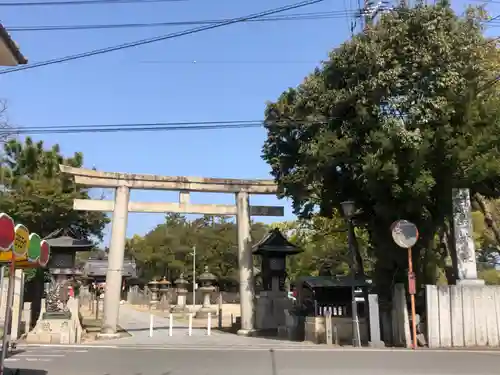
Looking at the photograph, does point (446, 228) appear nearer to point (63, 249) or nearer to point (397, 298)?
point (397, 298)

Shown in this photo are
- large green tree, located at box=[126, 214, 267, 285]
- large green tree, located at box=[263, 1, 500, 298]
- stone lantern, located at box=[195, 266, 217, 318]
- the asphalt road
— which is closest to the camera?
the asphalt road

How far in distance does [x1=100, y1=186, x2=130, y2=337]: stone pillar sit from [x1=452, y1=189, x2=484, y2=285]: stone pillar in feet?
41.8

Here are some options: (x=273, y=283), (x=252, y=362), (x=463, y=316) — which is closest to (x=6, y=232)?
(x=252, y=362)

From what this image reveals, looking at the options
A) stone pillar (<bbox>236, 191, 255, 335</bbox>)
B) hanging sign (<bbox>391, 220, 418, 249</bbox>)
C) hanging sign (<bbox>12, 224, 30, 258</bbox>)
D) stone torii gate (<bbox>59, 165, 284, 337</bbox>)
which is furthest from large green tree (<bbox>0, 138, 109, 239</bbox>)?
hanging sign (<bbox>391, 220, 418, 249</bbox>)

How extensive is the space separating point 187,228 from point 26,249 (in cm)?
5713

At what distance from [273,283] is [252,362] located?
11789 mm

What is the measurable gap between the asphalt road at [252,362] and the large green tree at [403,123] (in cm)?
465

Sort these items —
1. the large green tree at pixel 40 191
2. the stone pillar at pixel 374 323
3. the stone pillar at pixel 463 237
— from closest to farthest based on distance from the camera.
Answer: the stone pillar at pixel 374 323
the stone pillar at pixel 463 237
the large green tree at pixel 40 191

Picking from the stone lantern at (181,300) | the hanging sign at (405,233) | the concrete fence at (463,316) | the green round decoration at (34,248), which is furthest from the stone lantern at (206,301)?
the green round decoration at (34,248)

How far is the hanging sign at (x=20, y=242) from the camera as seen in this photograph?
8562 mm

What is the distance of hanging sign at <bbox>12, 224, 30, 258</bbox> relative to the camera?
337 inches

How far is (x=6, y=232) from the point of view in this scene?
308 inches

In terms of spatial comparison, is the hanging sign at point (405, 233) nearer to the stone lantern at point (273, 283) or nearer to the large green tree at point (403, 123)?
the large green tree at point (403, 123)

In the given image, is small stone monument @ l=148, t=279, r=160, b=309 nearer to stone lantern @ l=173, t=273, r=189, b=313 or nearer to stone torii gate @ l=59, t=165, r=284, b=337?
stone lantern @ l=173, t=273, r=189, b=313
